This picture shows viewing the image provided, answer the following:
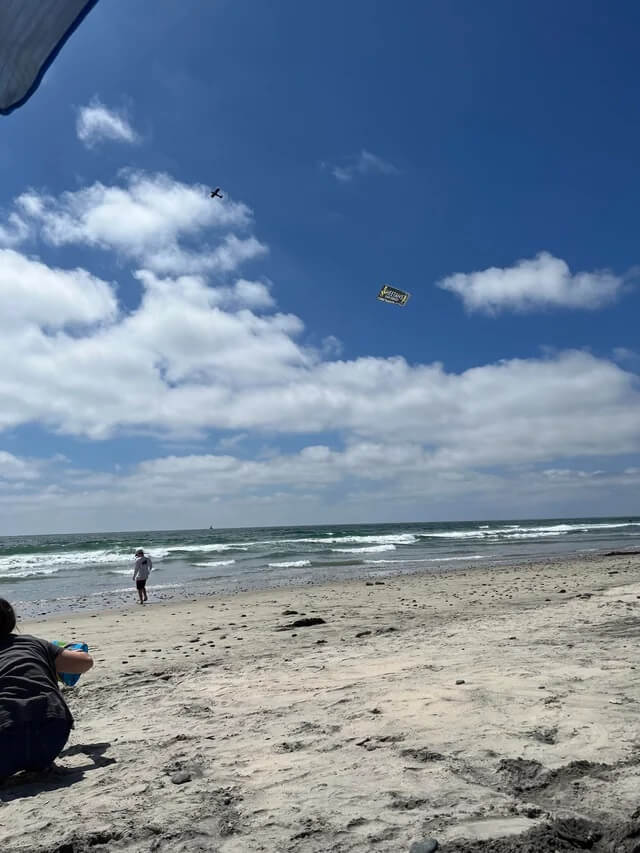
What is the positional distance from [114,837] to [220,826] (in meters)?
0.52

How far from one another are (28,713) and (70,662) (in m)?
0.56

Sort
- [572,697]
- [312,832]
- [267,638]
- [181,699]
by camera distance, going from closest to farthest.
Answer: [312,832] → [572,697] → [181,699] → [267,638]

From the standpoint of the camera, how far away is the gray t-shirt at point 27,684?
3.53 metres

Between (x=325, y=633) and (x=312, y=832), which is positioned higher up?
(x=312, y=832)

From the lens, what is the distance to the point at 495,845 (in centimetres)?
253

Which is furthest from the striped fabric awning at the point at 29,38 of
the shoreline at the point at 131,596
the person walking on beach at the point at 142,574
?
the person walking on beach at the point at 142,574

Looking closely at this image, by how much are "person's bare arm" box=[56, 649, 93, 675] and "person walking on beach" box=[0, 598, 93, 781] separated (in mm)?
121

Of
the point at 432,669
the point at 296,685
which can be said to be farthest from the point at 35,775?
the point at 432,669

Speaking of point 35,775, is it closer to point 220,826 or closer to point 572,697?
point 220,826

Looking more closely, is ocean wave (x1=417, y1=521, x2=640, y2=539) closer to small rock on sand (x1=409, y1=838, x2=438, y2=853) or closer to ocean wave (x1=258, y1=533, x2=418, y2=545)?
ocean wave (x1=258, y1=533, x2=418, y2=545)

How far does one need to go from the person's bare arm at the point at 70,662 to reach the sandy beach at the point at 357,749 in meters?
0.61

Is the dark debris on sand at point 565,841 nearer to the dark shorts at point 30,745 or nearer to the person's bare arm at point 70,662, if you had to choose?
the dark shorts at point 30,745

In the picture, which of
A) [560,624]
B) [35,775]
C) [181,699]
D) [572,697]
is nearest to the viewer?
[35,775]

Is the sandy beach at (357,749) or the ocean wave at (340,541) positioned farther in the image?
the ocean wave at (340,541)
